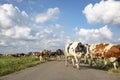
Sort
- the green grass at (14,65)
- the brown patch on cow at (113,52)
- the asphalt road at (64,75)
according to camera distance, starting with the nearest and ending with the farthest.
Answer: the asphalt road at (64,75), the green grass at (14,65), the brown patch on cow at (113,52)

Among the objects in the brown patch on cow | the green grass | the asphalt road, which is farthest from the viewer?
the brown patch on cow

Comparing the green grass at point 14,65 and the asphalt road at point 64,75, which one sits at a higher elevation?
the green grass at point 14,65

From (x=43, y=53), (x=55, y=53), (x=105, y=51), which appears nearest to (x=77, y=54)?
(x=105, y=51)

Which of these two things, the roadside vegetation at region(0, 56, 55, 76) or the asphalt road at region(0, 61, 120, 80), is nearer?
the asphalt road at region(0, 61, 120, 80)

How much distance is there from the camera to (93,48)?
3572cm

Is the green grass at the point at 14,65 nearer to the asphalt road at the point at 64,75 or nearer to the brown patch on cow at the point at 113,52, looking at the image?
the asphalt road at the point at 64,75

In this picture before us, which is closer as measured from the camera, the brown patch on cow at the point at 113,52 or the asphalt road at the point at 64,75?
the asphalt road at the point at 64,75

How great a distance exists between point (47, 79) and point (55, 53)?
53.6 meters

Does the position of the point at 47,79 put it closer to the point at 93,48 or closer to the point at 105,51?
the point at 105,51

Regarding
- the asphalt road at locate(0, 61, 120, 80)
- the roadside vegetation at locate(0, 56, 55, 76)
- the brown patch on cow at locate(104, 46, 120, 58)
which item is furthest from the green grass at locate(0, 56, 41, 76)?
the brown patch on cow at locate(104, 46, 120, 58)

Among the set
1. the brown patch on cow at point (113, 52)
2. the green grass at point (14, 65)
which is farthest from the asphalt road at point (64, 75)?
the brown patch on cow at point (113, 52)

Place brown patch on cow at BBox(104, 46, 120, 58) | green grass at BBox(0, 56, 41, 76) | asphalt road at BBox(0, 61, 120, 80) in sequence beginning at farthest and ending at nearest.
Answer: brown patch on cow at BBox(104, 46, 120, 58) < green grass at BBox(0, 56, 41, 76) < asphalt road at BBox(0, 61, 120, 80)

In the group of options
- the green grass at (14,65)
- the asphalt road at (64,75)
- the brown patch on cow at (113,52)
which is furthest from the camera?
the brown patch on cow at (113,52)

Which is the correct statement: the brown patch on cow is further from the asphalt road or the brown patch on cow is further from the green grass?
the green grass
